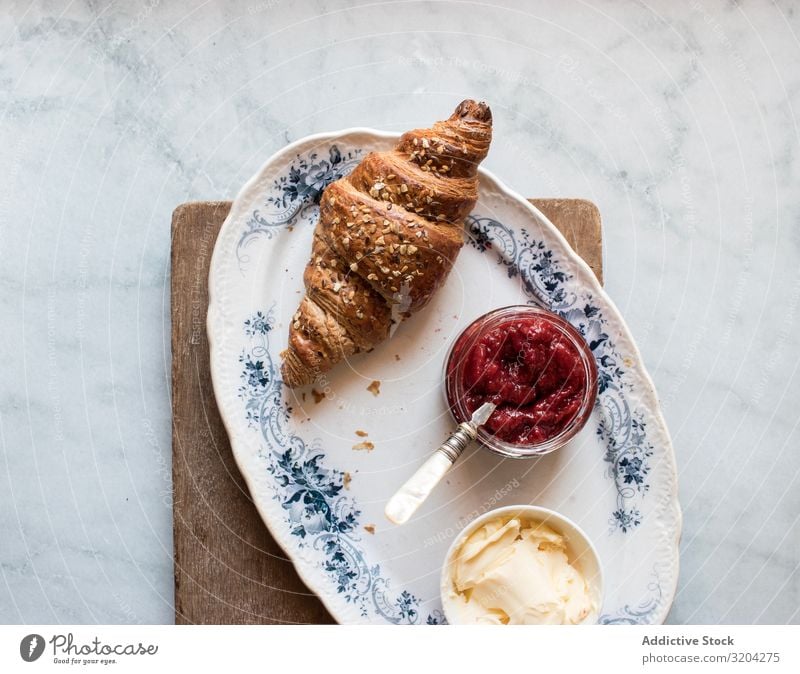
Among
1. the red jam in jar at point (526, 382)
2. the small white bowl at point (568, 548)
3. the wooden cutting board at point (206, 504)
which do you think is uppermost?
the red jam in jar at point (526, 382)

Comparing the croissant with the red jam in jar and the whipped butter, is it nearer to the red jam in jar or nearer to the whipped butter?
the red jam in jar

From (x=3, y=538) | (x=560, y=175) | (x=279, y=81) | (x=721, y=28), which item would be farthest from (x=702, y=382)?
(x=3, y=538)

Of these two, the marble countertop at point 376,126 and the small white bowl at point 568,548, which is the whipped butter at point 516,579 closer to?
the small white bowl at point 568,548

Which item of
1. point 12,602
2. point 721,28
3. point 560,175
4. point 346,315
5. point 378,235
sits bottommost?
point 12,602

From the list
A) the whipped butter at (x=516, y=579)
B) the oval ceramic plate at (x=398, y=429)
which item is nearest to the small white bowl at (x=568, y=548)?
the whipped butter at (x=516, y=579)

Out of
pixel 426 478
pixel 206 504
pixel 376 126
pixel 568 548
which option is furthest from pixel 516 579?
pixel 376 126

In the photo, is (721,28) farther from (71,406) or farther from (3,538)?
(3,538)
